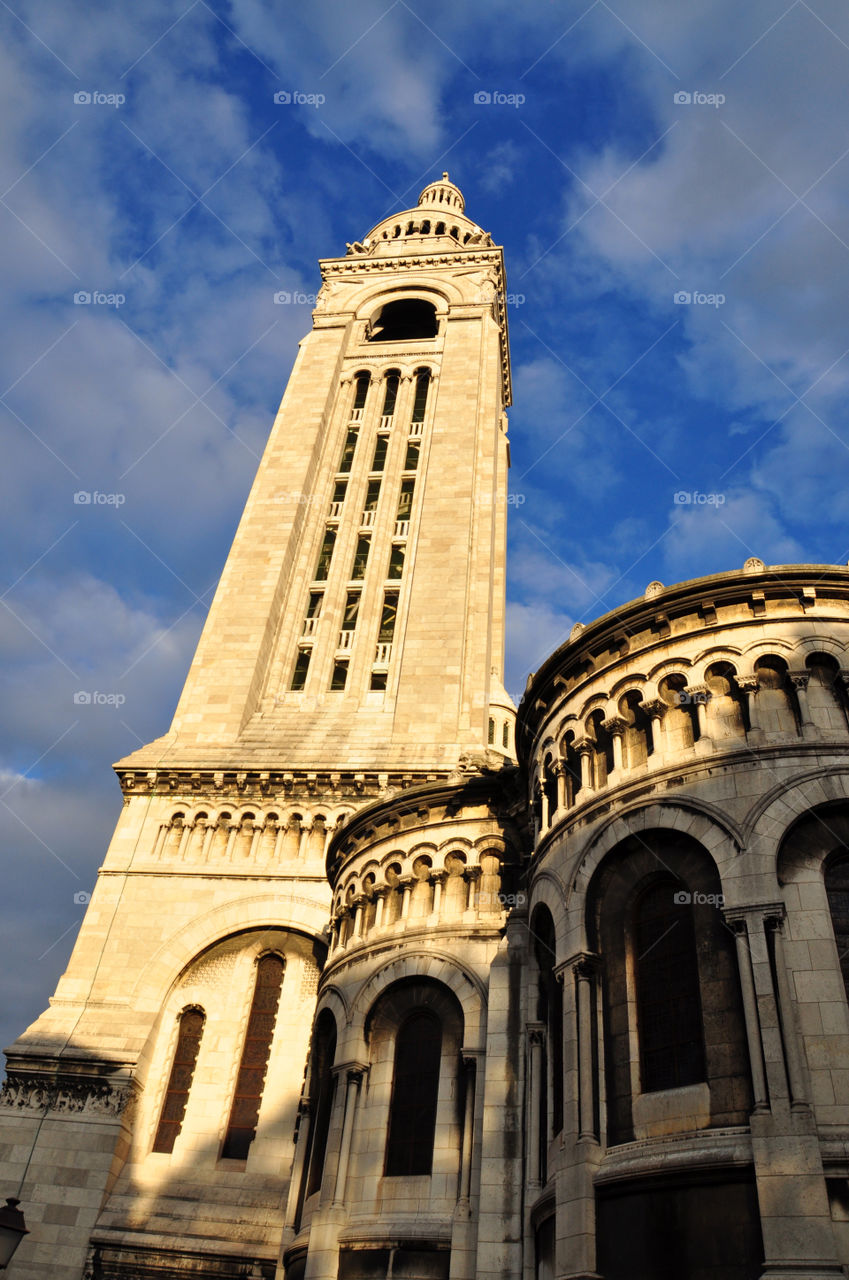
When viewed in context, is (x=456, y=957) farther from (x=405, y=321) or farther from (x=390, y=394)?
(x=405, y=321)

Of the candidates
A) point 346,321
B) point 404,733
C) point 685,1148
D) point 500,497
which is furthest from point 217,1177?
point 346,321

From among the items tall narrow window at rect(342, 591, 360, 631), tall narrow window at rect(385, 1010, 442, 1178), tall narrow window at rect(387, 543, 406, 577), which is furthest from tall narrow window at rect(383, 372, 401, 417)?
tall narrow window at rect(385, 1010, 442, 1178)

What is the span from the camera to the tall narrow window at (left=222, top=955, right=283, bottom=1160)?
2898 cm

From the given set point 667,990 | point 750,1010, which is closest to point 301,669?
point 667,990

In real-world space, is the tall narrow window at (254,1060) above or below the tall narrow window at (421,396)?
below

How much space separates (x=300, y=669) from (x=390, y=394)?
718 inches

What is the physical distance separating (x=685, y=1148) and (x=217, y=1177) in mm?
18563

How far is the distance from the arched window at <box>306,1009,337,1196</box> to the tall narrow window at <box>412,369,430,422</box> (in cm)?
3369

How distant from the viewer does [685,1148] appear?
14500 millimetres

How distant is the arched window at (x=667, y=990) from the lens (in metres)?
15.7

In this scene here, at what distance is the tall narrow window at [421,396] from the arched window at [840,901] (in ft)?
127

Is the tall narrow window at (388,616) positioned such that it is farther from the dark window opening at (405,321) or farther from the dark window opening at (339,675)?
the dark window opening at (405,321)

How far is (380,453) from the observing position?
50062 mm

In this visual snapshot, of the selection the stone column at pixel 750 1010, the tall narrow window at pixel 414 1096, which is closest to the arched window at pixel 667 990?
the stone column at pixel 750 1010
